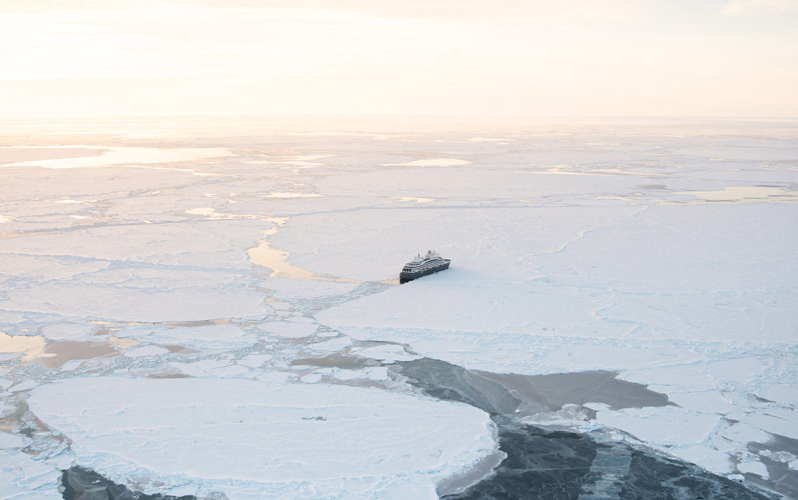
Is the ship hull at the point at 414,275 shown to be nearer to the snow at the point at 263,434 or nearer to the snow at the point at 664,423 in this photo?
the snow at the point at 263,434

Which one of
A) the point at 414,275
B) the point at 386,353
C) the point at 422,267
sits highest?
the point at 422,267

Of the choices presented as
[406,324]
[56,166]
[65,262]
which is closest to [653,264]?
[406,324]

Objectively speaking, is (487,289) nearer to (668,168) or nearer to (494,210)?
(494,210)

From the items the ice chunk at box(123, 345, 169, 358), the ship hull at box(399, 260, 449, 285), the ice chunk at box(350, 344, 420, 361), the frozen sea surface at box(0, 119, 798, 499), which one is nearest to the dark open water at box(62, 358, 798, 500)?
the frozen sea surface at box(0, 119, 798, 499)

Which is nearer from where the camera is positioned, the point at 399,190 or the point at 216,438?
the point at 216,438

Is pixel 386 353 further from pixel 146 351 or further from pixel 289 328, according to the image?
pixel 146 351

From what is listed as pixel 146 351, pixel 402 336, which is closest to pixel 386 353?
pixel 402 336

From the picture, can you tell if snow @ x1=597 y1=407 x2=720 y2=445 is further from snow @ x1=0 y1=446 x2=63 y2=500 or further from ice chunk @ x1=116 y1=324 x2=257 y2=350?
snow @ x1=0 y1=446 x2=63 y2=500
